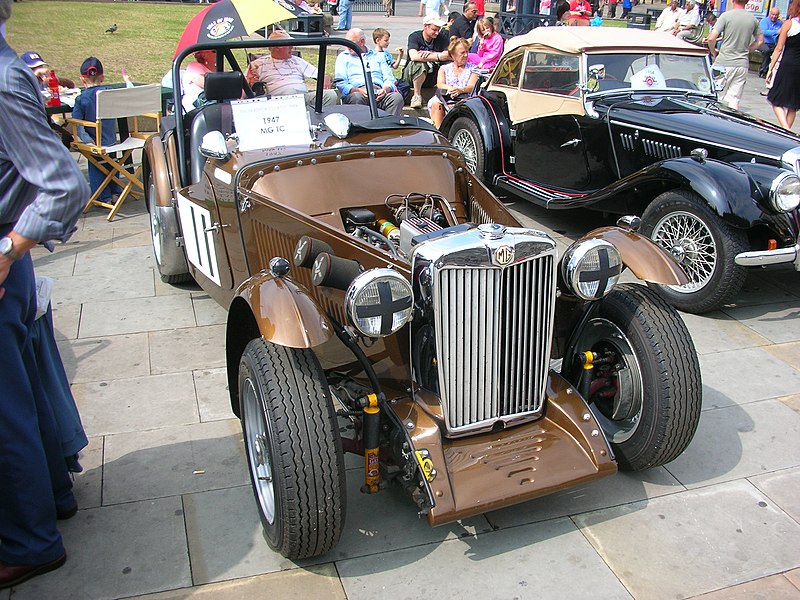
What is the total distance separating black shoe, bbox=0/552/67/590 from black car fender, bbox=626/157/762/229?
4462mm

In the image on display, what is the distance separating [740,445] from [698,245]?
201 cm

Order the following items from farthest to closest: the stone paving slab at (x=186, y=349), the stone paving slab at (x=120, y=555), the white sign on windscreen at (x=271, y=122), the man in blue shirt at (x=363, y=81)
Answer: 1. the man in blue shirt at (x=363, y=81)
2. the stone paving slab at (x=186, y=349)
3. the white sign on windscreen at (x=271, y=122)
4. the stone paving slab at (x=120, y=555)

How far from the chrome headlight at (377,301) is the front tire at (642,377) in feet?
3.54

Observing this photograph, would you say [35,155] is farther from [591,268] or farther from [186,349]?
[186,349]

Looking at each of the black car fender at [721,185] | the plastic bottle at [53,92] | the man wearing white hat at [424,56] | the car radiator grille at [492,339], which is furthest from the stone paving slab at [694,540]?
the man wearing white hat at [424,56]

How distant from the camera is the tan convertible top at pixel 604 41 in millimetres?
6762

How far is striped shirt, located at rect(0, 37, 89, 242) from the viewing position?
2.19 metres

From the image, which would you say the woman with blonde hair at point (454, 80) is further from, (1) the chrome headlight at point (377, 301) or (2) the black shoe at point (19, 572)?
(2) the black shoe at point (19, 572)

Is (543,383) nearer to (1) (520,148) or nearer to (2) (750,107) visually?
(1) (520,148)

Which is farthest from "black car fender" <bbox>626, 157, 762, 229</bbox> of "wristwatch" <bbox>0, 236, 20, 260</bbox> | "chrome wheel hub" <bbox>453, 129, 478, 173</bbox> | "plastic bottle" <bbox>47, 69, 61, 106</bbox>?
"plastic bottle" <bbox>47, 69, 61, 106</bbox>

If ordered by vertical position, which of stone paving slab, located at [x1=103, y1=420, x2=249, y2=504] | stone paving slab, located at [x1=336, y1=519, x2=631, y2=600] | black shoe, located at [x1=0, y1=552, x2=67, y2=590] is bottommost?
stone paving slab, located at [x1=103, y1=420, x2=249, y2=504]

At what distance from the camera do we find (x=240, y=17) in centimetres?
598

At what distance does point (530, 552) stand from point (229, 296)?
7.49 feet

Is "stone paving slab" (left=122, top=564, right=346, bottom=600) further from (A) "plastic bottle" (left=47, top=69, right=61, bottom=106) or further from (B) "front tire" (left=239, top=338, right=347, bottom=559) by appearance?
(A) "plastic bottle" (left=47, top=69, right=61, bottom=106)
